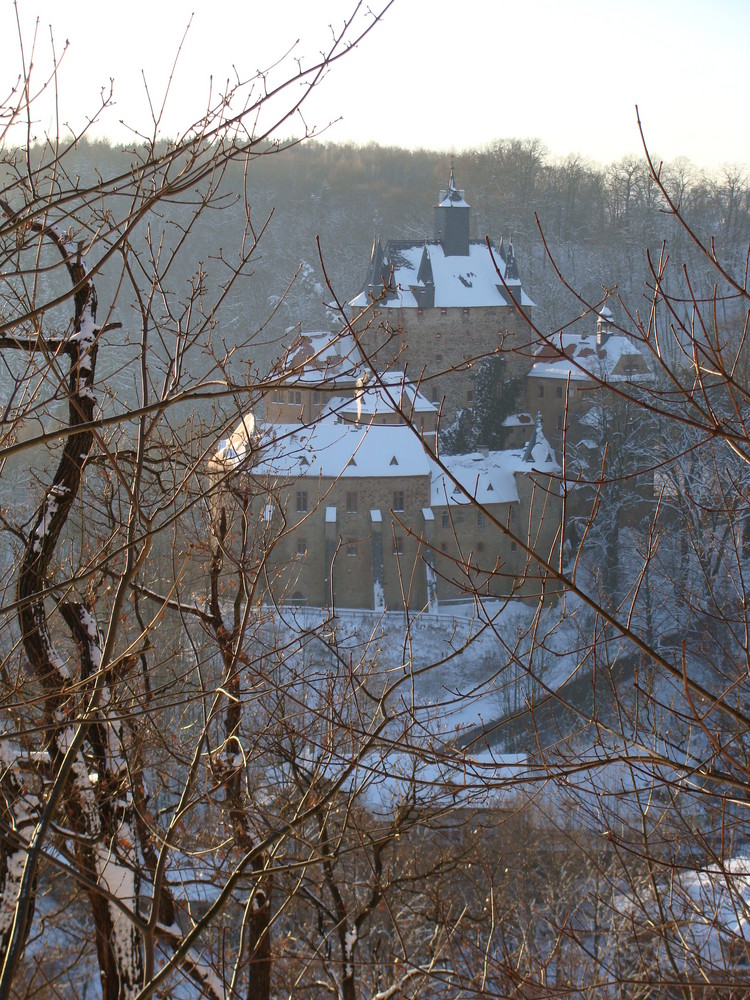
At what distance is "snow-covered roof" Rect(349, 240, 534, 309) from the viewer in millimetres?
35438

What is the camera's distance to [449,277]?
3603cm

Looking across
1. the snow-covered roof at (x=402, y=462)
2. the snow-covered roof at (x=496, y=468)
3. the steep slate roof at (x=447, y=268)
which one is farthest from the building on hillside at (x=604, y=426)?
the steep slate roof at (x=447, y=268)

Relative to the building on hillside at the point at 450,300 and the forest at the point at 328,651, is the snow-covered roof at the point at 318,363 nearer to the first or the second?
the forest at the point at 328,651

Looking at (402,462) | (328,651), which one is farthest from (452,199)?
(328,651)

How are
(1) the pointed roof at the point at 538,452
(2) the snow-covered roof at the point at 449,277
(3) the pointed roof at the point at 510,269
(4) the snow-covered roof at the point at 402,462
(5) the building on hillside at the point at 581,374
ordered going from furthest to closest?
(2) the snow-covered roof at the point at 449,277
(3) the pointed roof at the point at 510,269
(5) the building on hillside at the point at 581,374
(1) the pointed roof at the point at 538,452
(4) the snow-covered roof at the point at 402,462

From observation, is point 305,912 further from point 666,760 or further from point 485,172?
point 485,172

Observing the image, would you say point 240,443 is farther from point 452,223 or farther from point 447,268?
point 452,223

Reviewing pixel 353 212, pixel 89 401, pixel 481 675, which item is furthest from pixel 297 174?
pixel 89 401

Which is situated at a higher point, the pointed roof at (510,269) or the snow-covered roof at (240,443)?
the pointed roof at (510,269)

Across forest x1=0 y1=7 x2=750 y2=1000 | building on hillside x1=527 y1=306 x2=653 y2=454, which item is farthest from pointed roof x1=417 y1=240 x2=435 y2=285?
building on hillside x1=527 y1=306 x2=653 y2=454

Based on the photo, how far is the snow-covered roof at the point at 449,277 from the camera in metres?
35.4

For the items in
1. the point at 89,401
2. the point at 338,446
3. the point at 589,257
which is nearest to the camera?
the point at 89,401

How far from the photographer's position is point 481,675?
23.6 meters

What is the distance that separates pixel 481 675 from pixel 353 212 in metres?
→ 33.6
